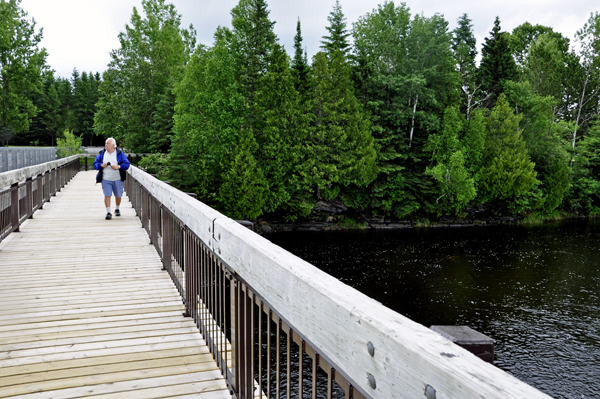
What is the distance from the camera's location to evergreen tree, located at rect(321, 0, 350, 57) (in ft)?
141

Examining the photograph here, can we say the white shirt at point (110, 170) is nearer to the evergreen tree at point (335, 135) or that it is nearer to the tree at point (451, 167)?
the evergreen tree at point (335, 135)

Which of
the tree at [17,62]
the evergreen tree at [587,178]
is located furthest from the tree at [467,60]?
the tree at [17,62]

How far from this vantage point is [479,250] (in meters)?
31.1

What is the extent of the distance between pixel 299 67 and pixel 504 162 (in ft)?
67.0

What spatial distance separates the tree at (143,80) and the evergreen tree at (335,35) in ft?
45.9

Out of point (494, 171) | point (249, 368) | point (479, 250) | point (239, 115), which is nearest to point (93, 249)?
point (249, 368)

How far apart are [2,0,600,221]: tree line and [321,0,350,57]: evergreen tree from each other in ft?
0.39

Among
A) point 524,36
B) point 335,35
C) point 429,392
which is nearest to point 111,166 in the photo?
point 429,392

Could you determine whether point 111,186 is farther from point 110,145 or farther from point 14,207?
point 14,207

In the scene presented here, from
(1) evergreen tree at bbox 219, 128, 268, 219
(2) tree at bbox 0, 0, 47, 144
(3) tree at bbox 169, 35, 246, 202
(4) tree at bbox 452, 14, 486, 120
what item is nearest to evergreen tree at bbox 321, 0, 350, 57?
(3) tree at bbox 169, 35, 246, 202

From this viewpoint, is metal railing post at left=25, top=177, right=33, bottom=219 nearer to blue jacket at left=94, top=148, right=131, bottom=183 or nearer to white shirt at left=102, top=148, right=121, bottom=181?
blue jacket at left=94, top=148, right=131, bottom=183

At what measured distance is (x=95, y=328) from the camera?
13.2ft

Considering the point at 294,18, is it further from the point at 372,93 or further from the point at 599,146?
the point at 599,146

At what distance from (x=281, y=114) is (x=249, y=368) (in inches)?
1436
